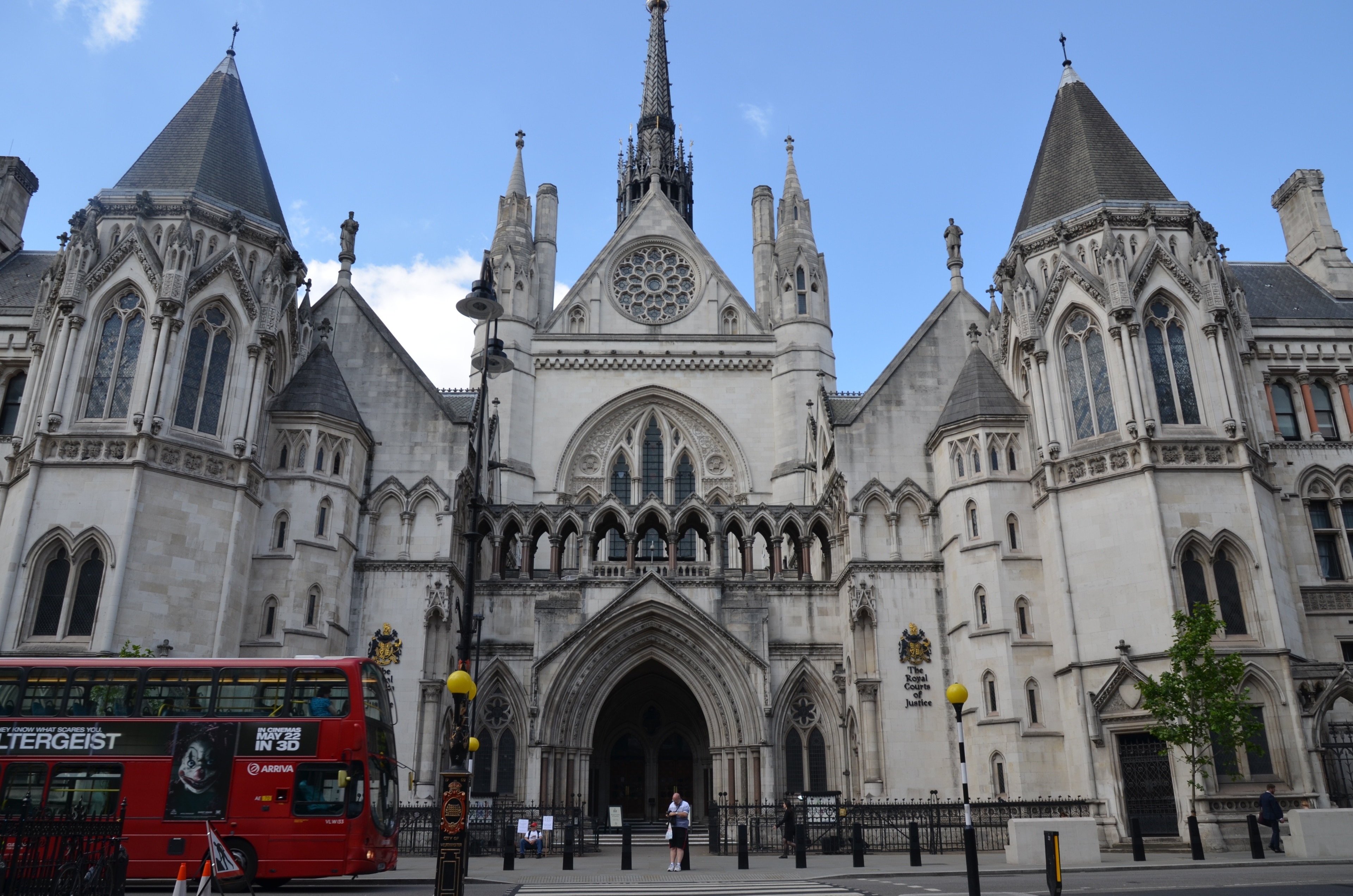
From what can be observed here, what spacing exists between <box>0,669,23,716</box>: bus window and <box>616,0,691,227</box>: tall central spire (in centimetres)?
4224

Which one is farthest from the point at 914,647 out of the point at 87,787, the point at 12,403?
the point at 12,403

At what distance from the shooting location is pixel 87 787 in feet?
50.9

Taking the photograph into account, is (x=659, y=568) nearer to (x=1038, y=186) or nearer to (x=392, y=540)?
(x=392, y=540)

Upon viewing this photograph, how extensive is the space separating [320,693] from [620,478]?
955 inches

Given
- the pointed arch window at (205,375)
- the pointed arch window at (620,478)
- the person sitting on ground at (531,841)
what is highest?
the pointed arch window at (620,478)

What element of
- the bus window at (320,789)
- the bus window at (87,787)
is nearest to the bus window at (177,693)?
the bus window at (87,787)

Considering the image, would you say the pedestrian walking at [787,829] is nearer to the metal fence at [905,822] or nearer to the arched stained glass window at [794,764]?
the metal fence at [905,822]

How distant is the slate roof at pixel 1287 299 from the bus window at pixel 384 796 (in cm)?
2797

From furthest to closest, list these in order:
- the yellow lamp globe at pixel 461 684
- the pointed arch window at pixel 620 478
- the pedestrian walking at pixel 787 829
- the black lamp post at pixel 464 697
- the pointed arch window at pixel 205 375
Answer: the pointed arch window at pixel 620 478, the pointed arch window at pixel 205 375, the pedestrian walking at pixel 787 829, the yellow lamp globe at pixel 461 684, the black lamp post at pixel 464 697

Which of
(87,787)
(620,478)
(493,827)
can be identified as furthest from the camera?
(620,478)

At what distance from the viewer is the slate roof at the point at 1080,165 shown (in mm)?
28438

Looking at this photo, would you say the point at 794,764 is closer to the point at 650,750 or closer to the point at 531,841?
the point at 650,750

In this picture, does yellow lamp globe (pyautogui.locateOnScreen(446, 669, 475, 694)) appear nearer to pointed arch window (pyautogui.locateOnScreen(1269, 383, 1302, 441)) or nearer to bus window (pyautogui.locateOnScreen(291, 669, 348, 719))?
bus window (pyautogui.locateOnScreen(291, 669, 348, 719))

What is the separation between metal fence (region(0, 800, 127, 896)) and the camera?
1120 cm
